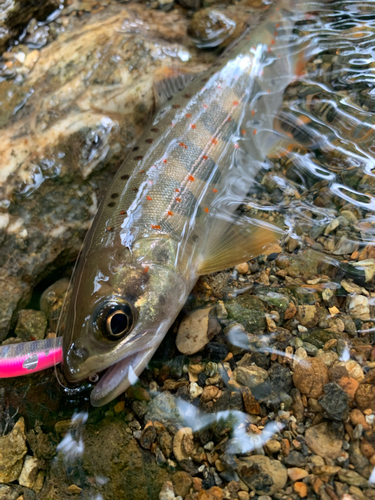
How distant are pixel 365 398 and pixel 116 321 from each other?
1.76 metres

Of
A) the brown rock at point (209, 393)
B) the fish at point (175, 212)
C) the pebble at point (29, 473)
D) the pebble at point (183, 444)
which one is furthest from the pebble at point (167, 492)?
the pebble at point (29, 473)

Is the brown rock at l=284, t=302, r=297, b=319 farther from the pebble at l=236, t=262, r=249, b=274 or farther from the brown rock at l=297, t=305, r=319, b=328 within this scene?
the pebble at l=236, t=262, r=249, b=274

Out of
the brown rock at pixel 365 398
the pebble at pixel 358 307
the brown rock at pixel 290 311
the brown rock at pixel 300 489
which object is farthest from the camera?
the brown rock at pixel 290 311

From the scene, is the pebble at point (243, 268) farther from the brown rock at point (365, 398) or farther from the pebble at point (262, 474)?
the pebble at point (262, 474)

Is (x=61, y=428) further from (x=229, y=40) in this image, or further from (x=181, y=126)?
(x=229, y=40)

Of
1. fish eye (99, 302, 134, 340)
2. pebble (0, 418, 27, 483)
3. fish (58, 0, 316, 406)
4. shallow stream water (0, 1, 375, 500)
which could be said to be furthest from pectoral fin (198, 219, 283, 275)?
pebble (0, 418, 27, 483)

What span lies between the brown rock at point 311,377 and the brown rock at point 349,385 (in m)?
0.10

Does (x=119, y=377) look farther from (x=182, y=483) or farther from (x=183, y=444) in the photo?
(x=182, y=483)

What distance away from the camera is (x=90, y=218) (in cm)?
374

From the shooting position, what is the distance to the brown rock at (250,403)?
8.84ft

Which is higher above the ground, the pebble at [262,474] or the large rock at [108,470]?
the large rock at [108,470]

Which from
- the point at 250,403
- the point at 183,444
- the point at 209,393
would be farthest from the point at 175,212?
the point at 183,444

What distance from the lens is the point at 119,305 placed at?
276 centimetres

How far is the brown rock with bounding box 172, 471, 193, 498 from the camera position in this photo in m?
2.50
